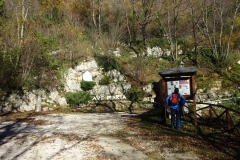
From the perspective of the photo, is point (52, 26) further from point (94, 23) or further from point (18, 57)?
point (18, 57)

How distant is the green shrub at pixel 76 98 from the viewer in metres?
15.4

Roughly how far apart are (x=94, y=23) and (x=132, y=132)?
18247 millimetres

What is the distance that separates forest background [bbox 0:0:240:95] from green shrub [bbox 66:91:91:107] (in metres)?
1.55

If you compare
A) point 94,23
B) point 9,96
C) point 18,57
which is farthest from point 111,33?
point 9,96

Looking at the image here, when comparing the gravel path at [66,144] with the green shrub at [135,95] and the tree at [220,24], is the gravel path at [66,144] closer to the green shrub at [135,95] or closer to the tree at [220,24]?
the green shrub at [135,95]

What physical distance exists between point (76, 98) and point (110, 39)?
27.1 feet

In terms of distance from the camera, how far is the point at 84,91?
16.6 metres

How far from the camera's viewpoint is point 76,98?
1548 cm

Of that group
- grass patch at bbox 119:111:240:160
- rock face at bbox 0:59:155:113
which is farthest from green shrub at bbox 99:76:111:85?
grass patch at bbox 119:111:240:160

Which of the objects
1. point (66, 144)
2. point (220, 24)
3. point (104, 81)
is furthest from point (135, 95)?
point (220, 24)

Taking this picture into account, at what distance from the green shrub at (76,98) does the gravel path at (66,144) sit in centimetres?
639

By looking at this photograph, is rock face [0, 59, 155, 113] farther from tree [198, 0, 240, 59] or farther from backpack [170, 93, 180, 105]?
tree [198, 0, 240, 59]

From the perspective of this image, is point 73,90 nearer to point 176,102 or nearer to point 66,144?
point 176,102

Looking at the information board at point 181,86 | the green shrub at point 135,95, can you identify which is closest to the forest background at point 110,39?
the green shrub at point 135,95
